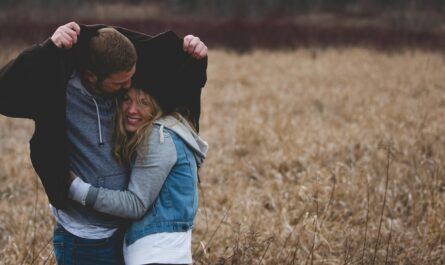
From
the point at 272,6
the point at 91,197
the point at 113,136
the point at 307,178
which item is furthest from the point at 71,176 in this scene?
the point at 272,6

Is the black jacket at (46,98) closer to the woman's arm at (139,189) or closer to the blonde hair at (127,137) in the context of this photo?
the woman's arm at (139,189)

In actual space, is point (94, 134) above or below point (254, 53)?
above

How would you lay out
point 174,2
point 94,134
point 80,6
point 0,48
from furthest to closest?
point 174,2 < point 80,6 < point 0,48 < point 94,134

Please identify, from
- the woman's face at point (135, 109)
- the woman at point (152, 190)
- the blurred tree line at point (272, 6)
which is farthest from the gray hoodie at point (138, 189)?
the blurred tree line at point (272, 6)

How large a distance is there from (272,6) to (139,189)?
33045 mm

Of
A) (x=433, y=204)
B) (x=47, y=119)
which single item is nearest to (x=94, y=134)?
(x=47, y=119)

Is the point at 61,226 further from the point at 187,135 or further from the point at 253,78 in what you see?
the point at 253,78

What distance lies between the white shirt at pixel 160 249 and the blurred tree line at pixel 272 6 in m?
27.0

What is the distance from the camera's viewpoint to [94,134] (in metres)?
1.87

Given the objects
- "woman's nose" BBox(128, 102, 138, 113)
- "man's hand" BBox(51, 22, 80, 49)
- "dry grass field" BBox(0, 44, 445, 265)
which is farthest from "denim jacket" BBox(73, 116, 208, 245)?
"dry grass field" BBox(0, 44, 445, 265)

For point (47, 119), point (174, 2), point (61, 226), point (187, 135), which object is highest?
point (47, 119)

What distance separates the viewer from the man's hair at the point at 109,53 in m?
1.73

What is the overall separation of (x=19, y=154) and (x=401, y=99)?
6108 mm

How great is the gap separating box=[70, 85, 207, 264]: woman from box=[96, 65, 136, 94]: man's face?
0.31ft
